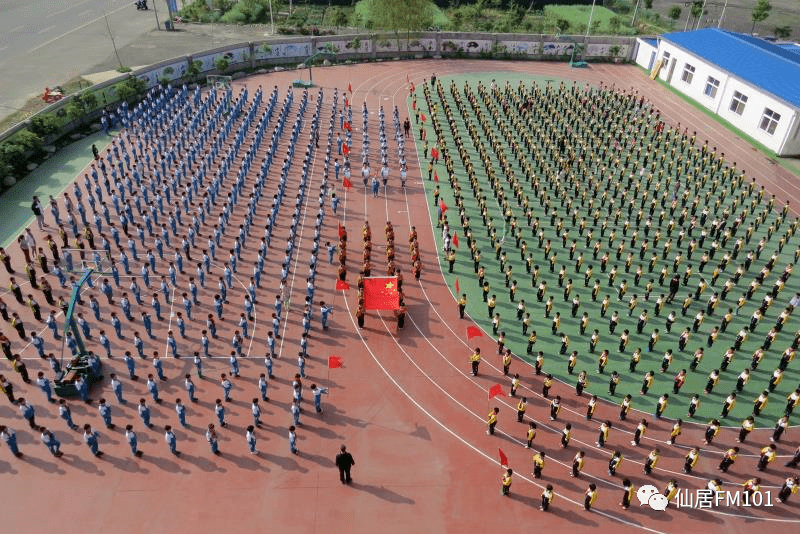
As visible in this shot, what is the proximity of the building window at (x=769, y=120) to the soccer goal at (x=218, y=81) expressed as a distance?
3726 centimetres

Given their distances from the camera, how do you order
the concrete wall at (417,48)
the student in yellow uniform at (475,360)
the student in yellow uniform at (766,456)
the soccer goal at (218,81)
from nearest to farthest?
the student in yellow uniform at (766,456)
the student in yellow uniform at (475,360)
the soccer goal at (218,81)
the concrete wall at (417,48)

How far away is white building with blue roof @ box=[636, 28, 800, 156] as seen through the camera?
36594 mm

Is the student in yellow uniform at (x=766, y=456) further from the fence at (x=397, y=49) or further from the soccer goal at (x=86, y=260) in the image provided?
the fence at (x=397, y=49)

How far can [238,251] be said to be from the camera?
2402cm

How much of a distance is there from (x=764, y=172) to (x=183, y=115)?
118 ft

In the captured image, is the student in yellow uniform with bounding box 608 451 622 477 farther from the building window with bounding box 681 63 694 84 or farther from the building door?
the building door

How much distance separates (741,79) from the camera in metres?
39.8

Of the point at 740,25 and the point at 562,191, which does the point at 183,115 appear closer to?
the point at 562,191

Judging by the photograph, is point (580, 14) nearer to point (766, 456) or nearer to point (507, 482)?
point (766, 456)

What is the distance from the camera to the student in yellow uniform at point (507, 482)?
14742mm

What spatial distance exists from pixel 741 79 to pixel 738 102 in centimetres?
163

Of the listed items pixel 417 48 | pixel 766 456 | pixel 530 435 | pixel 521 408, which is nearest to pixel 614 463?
pixel 530 435

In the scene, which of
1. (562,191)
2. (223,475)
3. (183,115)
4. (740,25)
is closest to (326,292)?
(223,475)

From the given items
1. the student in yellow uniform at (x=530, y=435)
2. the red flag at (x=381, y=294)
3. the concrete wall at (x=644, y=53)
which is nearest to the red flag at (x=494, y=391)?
the student in yellow uniform at (x=530, y=435)
